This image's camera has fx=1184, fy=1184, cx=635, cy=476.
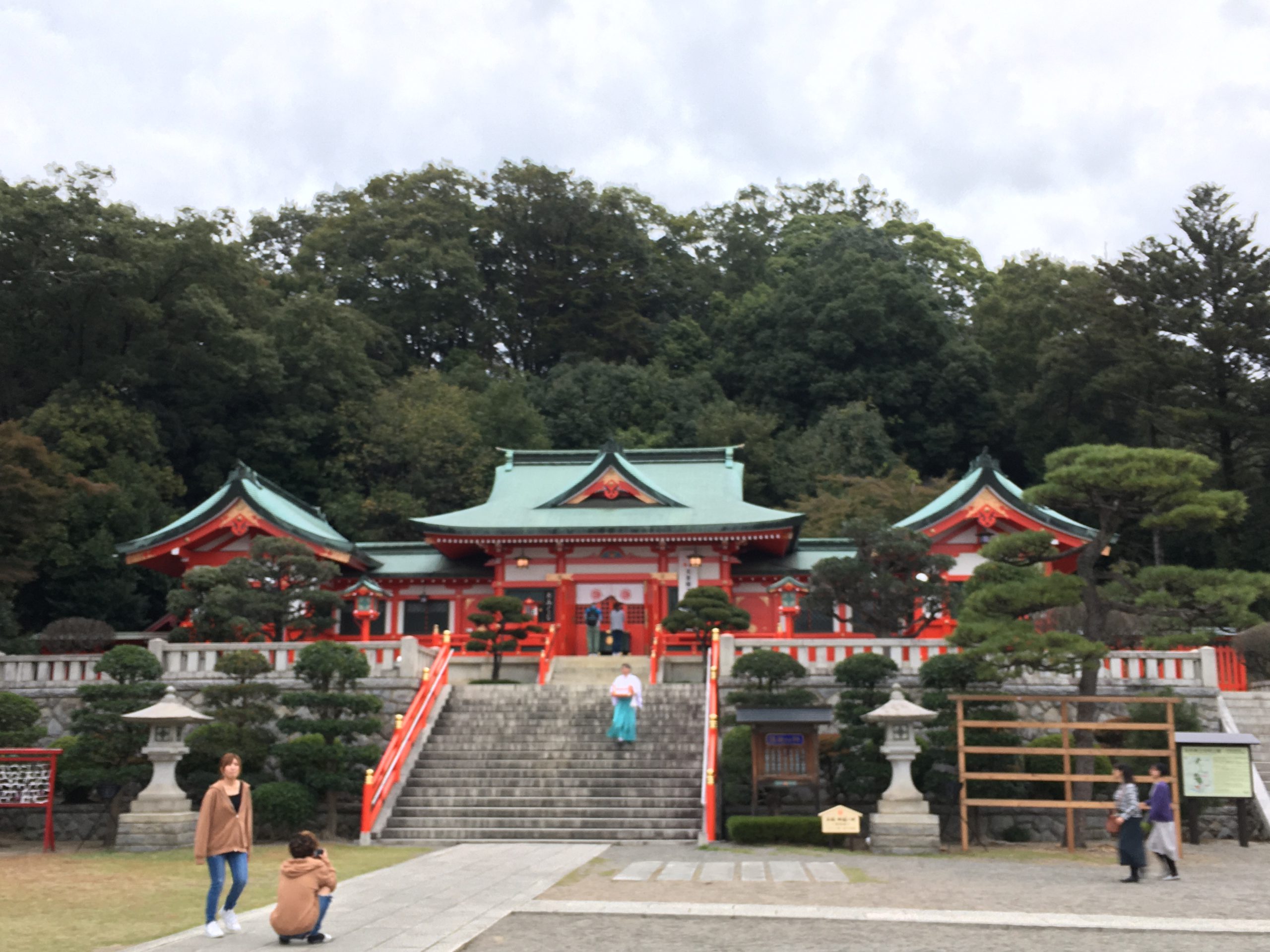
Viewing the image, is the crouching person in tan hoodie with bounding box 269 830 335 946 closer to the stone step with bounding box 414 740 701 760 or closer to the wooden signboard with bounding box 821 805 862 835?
the wooden signboard with bounding box 821 805 862 835

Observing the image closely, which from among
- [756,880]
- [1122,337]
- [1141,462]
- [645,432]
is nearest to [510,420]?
[645,432]

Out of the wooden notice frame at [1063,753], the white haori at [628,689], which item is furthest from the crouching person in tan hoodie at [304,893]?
the white haori at [628,689]

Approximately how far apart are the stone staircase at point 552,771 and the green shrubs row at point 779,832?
0.85 meters

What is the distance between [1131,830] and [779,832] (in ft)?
17.7

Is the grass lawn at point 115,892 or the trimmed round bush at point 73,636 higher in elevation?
the trimmed round bush at point 73,636

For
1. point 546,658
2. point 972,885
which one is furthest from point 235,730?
point 972,885

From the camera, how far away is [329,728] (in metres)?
18.6

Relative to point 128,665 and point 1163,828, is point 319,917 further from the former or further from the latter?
point 128,665

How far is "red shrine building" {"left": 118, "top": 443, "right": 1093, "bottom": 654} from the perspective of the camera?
Answer: 2964 centimetres

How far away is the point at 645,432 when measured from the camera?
49.8 m

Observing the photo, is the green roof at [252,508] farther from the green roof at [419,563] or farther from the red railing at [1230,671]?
the red railing at [1230,671]

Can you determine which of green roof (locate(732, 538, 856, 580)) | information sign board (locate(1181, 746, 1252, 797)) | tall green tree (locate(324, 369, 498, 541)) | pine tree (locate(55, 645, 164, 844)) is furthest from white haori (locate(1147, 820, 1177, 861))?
tall green tree (locate(324, 369, 498, 541))

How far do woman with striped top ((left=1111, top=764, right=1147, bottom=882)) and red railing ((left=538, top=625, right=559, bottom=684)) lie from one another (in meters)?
12.5

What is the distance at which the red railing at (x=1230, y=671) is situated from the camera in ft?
73.7
